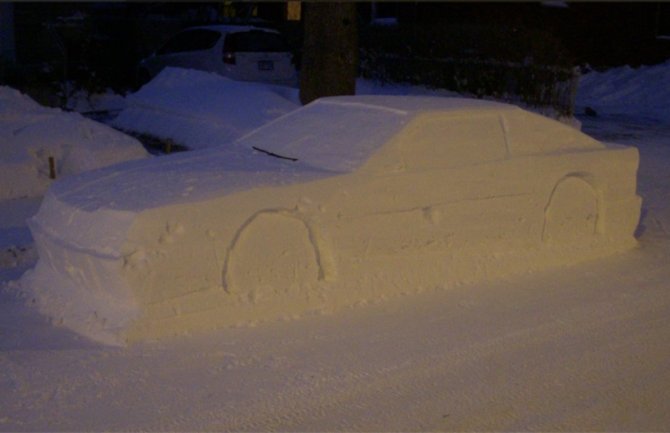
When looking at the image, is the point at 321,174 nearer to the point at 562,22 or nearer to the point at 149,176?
the point at 149,176

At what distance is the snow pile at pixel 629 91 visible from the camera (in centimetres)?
1941

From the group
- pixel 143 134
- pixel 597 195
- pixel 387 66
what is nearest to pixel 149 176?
pixel 597 195

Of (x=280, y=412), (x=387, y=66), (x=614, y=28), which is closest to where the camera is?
(x=280, y=412)

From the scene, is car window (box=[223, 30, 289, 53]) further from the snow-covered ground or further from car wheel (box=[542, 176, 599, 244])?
the snow-covered ground

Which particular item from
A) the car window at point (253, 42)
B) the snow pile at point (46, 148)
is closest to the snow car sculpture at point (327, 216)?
the snow pile at point (46, 148)

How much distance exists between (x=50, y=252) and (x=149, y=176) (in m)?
0.86

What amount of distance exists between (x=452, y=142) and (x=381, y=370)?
231 centimetres

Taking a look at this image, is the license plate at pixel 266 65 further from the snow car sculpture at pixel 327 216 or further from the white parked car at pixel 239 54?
the snow car sculpture at pixel 327 216

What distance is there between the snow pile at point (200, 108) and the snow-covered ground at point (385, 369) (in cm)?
582

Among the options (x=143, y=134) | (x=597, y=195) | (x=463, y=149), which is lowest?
(x=143, y=134)

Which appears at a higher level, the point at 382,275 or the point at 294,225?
the point at 294,225

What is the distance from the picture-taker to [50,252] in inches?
226

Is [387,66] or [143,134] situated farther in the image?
[387,66]

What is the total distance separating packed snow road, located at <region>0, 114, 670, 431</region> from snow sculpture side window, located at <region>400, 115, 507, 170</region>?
1.02 m
